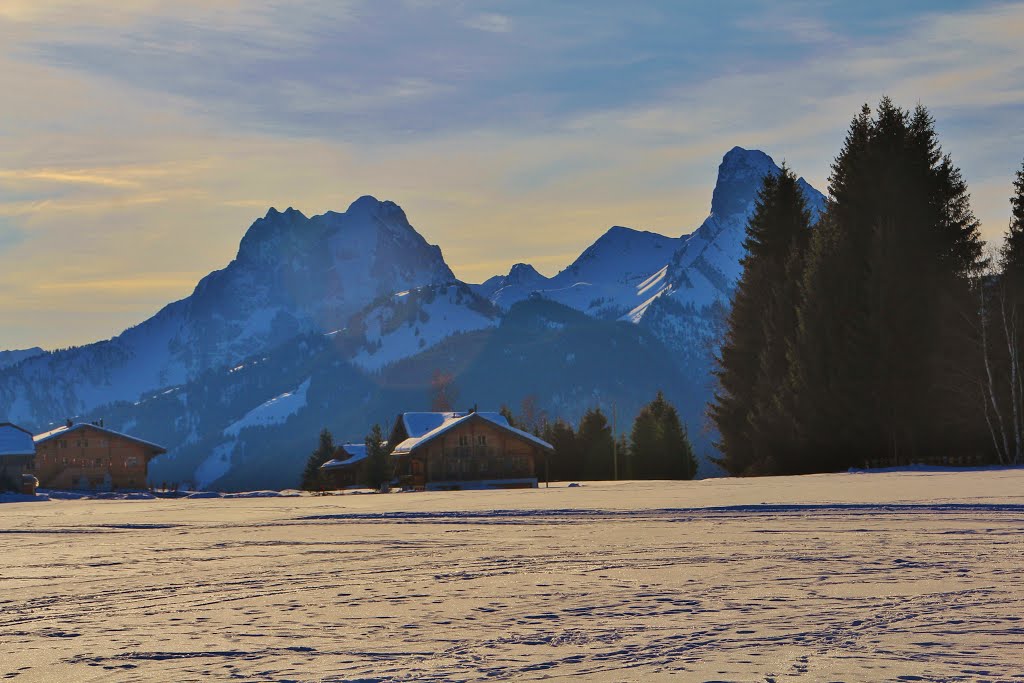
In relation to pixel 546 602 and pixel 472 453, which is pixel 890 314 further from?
pixel 546 602

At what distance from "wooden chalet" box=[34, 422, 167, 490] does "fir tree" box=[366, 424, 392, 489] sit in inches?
707

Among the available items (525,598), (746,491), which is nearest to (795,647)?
(525,598)

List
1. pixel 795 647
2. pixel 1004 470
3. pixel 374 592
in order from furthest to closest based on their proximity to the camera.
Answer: pixel 1004 470, pixel 374 592, pixel 795 647

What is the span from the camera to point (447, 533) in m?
26.3

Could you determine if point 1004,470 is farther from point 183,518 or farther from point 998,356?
point 183,518

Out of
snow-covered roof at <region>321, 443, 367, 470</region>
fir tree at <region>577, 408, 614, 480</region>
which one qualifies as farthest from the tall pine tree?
snow-covered roof at <region>321, 443, 367, 470</region>

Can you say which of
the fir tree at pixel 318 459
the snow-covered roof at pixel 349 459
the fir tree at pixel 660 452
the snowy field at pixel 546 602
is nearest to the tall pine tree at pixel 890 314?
the snowy field at pixel 546 602

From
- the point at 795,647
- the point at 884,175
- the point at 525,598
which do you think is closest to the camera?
the point at 795,647

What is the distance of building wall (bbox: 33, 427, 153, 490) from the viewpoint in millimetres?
98750

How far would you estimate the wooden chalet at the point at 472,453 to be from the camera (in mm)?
81562

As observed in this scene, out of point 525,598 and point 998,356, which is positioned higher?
point 998,356

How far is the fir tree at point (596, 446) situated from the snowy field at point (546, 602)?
202ft

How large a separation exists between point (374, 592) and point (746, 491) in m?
25.2

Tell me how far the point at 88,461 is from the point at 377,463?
24770mm
